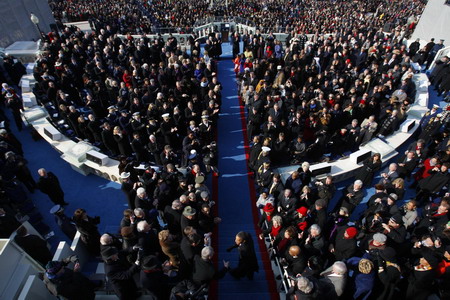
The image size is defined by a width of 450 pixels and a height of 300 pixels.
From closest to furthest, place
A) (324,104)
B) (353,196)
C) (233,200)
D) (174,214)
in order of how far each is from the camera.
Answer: (174,214)
(353,196)
(233,200)
(324,104)

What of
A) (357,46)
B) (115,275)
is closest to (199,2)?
(357,46)

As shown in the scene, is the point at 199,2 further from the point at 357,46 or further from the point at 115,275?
the point at 115,275

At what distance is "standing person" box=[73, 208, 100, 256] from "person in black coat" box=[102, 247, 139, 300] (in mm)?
1451

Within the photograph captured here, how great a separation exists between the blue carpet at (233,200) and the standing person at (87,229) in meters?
2.82

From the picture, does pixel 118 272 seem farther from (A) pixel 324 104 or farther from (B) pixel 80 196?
(A) pixel 324 104

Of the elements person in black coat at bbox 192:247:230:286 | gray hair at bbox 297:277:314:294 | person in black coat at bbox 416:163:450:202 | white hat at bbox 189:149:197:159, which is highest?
gray hair at bbox 297:277:314:294

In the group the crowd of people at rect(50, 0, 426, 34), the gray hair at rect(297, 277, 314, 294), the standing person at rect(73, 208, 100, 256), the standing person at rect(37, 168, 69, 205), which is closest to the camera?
the gray hair at rect(297, 277, 314, 294)

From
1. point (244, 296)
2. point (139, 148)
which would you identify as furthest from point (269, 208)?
point (139, 148)

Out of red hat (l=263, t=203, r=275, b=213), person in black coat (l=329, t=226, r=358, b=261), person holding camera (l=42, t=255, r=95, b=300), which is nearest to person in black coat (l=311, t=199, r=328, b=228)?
person in black coat (l=329, t=226, r=358, b=261)

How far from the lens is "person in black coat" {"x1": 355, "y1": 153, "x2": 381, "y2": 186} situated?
729 cm

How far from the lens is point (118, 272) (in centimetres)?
436

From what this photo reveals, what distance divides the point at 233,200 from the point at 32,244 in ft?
16.4

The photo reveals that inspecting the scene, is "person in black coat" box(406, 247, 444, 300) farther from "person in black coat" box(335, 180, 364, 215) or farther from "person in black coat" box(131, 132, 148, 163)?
"person in black coat" box(131, 132, 148, 163)

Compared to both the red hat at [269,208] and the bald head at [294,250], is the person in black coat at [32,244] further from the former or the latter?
the bald head at [294,250]
